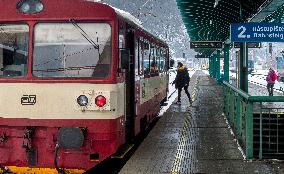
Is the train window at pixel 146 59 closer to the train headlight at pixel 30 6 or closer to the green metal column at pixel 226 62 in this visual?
the train headlight at pixel 30 6

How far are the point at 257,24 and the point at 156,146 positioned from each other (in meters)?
3.09

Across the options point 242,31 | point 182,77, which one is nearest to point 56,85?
point 242,31

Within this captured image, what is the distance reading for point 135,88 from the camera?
1001 centimetres

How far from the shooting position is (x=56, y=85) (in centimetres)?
802

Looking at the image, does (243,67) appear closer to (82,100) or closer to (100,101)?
(100,101)

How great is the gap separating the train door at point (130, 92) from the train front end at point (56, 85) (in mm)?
1294

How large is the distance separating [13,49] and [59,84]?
3.16 feet

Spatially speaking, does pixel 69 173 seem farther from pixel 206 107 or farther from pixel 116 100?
pixel 206 107

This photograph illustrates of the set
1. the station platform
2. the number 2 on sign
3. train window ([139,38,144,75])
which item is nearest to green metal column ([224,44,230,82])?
the station platform

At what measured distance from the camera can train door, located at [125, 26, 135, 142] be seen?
9.54 meters

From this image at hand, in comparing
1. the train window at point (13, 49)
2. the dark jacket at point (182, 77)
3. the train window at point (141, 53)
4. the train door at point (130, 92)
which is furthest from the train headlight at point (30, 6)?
the dark jacket at point (182, 77)

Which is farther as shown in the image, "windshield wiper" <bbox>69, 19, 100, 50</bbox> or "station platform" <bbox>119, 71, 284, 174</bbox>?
"windshield wiper" <bbox>69, 19, 100, 50</bbox>

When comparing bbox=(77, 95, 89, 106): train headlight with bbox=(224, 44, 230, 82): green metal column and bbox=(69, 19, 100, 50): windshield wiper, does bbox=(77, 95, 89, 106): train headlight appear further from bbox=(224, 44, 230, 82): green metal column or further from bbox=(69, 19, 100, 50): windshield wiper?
bbox=(224, 44, 230, 82): green metal column

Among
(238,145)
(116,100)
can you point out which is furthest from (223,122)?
(116,100)
